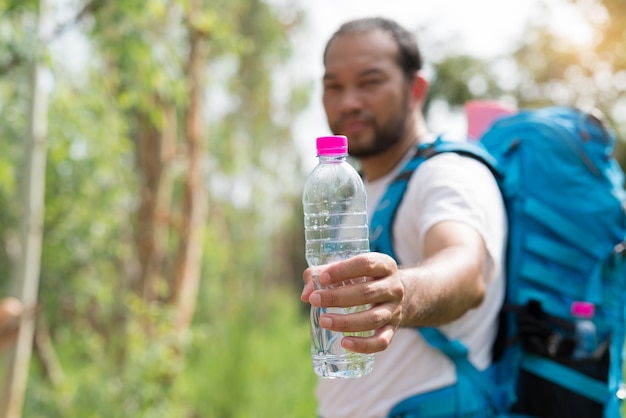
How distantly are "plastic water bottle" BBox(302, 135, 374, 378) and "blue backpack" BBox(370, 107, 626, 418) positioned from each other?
229mm

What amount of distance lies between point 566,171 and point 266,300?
9.92 meters

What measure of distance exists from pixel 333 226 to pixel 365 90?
54 cm

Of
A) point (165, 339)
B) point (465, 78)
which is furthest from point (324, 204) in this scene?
point (465, 78)

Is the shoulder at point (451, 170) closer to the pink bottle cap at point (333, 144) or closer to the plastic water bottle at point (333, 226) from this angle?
the plastic water bottle at point (333, 226)

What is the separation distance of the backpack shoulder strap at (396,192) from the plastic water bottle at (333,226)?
201 millimetres

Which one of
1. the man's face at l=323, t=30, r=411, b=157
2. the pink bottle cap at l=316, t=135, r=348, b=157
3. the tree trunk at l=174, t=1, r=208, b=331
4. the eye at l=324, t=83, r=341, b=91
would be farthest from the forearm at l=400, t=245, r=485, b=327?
the tree trunk at l=174, t=1, r=208, b=331

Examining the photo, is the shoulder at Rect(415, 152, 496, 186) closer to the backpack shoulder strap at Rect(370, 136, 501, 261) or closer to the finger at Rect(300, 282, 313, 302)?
the backpack shoulder strap at Rect(370, 136, 501, 261)

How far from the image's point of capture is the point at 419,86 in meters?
1.95

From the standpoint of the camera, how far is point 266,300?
11.5 m

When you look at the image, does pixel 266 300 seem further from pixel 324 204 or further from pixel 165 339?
pixel 324 204

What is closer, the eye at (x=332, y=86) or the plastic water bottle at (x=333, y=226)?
the plastic water bottle at (x=333, y=226)

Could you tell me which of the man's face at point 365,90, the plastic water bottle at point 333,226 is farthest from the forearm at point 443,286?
the man's face at point 365,90

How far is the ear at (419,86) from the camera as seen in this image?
1.92 m

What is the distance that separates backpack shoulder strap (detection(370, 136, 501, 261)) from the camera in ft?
5.25
